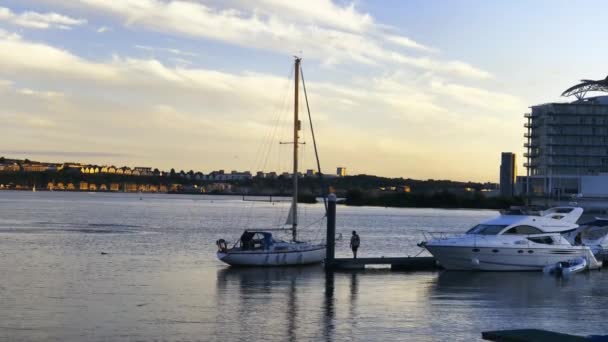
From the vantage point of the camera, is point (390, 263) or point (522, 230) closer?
point (522, 230)

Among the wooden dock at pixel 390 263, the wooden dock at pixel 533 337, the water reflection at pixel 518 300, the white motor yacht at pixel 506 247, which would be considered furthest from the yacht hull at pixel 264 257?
the wooden dock at pixel 533 337

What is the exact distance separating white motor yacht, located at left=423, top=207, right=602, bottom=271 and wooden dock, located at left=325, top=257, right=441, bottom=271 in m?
1.19

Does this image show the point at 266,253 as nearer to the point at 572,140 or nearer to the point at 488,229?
the point at 488,229

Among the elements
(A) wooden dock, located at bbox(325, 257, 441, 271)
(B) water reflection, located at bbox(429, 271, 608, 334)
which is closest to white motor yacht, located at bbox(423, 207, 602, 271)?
(B) water reflection, located at bbox(429, 271, 608, 334)

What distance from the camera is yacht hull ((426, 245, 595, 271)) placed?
4181cm

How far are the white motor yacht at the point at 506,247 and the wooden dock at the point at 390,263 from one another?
119 centimetres

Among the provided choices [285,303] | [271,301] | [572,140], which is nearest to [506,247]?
[271,301]

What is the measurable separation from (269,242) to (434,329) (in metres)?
20.1

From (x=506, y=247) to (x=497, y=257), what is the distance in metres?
0.63

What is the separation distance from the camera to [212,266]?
4562cm

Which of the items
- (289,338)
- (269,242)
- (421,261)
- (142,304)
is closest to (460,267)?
(421,261)

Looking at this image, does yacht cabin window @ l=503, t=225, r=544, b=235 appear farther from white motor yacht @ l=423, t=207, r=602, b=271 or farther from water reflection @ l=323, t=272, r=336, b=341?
water reflection @ l=323, t=272, r=336, b=341

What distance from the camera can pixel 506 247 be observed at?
41938 mm

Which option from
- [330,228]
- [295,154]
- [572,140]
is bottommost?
[330,228]
